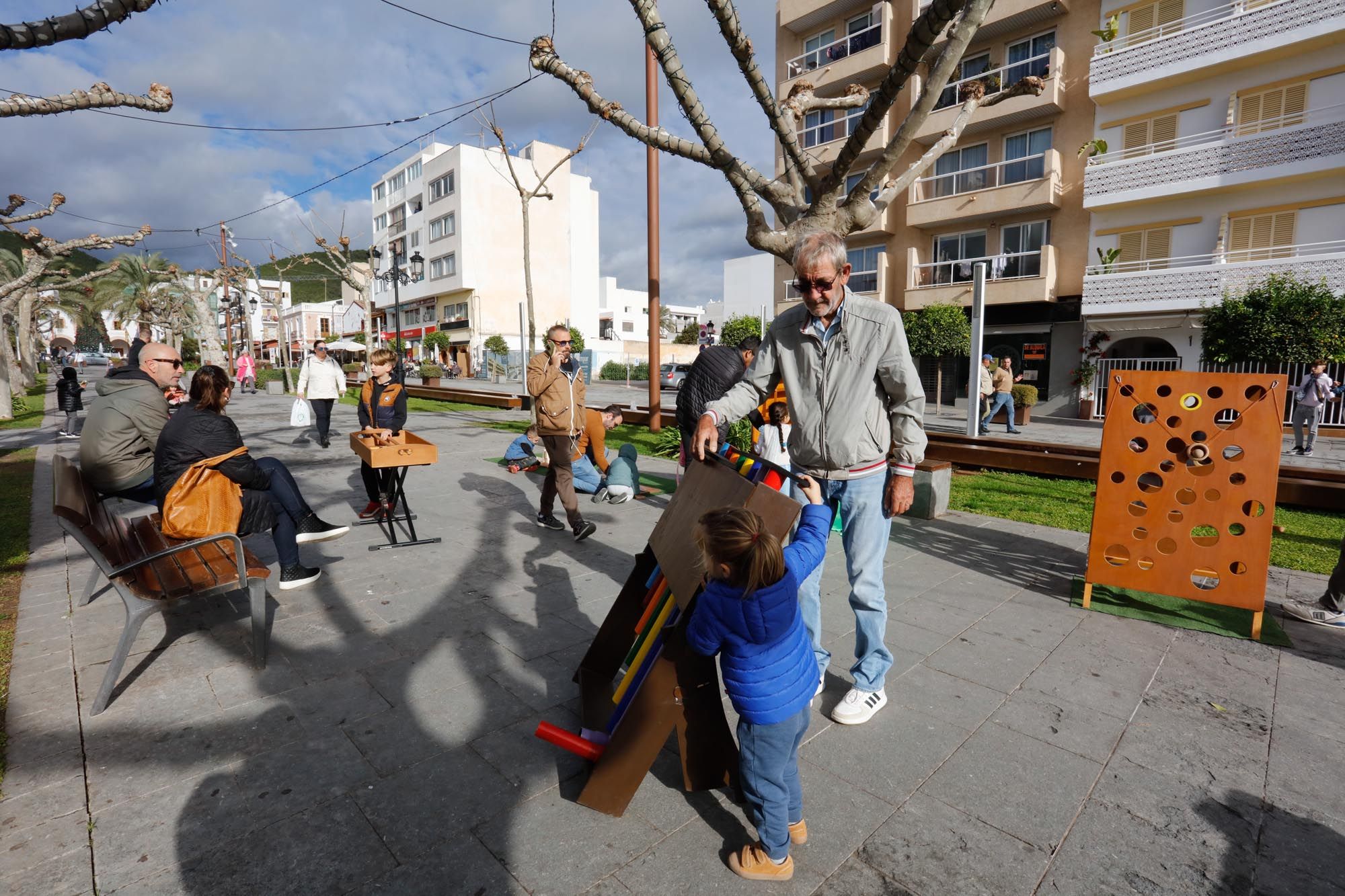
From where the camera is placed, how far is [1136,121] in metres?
21.4

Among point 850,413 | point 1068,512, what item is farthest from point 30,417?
point 1068,512

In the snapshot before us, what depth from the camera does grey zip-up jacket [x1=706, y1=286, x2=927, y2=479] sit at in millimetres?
2764

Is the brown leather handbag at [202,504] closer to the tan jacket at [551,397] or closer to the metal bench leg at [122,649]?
the metal bench leg at [122,649]

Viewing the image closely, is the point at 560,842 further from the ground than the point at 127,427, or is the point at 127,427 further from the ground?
the point at 127,427

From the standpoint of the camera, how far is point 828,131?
28.0 meters

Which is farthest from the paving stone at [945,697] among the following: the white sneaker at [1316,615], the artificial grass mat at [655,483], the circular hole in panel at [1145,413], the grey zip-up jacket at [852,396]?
the artificial grass mat at [655,483]

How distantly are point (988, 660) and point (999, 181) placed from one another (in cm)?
2530

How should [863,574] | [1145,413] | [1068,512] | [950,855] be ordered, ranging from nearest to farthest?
[950,855] → [863,574] → [1145,413] → [1068,512]

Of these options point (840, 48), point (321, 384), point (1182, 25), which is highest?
point (840, 48)

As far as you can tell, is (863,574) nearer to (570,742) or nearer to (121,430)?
(570,742)

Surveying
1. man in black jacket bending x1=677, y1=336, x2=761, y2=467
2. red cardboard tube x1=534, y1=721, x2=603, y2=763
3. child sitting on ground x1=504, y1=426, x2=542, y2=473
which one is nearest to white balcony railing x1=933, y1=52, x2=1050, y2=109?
child sitting on ground x1=504, y1=426, x2=542, y2=473

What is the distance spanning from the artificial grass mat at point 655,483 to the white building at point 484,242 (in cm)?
4122

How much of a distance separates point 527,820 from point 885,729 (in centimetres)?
153

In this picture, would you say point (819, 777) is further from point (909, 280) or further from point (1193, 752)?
point (909, 280)
